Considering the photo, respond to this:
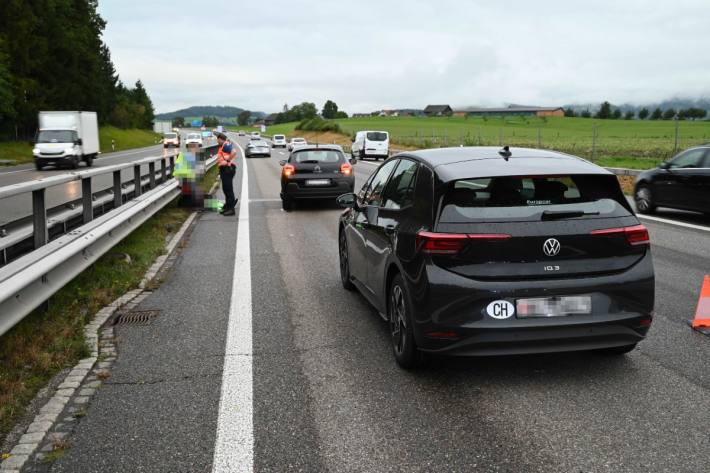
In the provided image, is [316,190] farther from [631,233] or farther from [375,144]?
[375,144]

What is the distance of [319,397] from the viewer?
4.45m

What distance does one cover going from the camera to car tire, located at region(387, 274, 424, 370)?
190 inches

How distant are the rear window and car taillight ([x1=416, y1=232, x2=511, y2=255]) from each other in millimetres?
120

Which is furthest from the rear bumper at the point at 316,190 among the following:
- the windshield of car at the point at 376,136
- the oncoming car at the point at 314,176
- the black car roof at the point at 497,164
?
the windshield of car at the point at 376,136

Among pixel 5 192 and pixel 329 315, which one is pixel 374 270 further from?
pixel 5 192

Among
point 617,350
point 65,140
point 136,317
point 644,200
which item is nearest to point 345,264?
point 136,317

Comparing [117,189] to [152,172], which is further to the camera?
[152,172]

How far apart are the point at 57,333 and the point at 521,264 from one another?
3.77m

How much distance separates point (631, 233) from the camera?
4.66m

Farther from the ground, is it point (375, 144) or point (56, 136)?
point (56, 136)

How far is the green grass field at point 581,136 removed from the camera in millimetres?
37888

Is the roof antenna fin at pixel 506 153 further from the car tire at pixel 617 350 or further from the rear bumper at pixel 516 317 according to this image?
the car tire at pixel 617 350

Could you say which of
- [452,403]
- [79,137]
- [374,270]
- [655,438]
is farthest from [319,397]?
[79,137]

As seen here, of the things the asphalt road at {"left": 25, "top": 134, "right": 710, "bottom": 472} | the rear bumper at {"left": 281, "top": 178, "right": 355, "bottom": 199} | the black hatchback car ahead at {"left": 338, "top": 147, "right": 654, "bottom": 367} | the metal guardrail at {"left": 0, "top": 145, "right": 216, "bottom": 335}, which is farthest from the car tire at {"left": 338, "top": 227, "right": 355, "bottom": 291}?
the rear bumper at {"left": 281, "top": 178, "right": 355, "bottom": 199}
